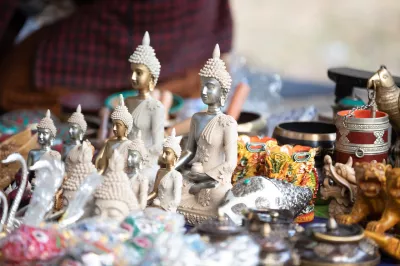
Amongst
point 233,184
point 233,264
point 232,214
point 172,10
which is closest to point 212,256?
point 233,264

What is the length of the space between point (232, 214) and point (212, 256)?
0.36 metres

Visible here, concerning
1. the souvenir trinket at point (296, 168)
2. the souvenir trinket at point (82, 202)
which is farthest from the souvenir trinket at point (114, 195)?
the souvenir trinket at point (296, 168)

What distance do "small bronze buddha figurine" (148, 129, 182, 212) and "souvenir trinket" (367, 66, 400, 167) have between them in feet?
1.75

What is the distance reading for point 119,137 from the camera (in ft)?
6.05

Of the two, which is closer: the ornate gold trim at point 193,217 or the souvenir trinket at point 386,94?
the ornate gold trim at point 193,217

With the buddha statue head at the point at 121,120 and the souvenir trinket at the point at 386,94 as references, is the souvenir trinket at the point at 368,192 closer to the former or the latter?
the souvenir trinket at the point at 386,94

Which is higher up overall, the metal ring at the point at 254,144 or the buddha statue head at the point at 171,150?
the buddha statue head at the point at 171,150

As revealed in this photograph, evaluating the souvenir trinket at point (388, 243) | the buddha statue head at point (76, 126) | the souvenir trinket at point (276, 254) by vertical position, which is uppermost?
the buddha statue head at point (76, 126)

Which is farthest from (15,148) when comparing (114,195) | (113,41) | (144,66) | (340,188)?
(113,41)

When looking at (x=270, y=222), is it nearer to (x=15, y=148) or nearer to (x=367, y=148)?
(x=367, y=148)

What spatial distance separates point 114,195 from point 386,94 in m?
0.77

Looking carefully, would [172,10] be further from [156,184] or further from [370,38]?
[370,38]

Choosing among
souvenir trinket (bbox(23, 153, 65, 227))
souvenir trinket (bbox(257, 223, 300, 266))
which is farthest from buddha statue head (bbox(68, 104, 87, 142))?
souvenir trinket (bbox(257, 223, 300, 266))

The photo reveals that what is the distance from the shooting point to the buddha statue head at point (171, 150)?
5.74ft
